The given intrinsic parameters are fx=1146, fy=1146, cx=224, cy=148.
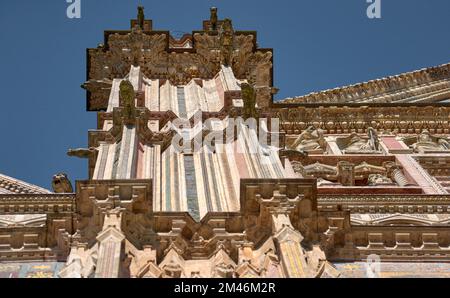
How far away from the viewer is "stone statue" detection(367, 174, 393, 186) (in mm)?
24375

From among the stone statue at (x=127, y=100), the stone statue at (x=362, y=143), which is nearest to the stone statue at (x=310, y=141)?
the stone statue at (x=362, y=143)

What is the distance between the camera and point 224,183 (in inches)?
664

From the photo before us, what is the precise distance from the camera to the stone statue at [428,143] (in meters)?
28.1

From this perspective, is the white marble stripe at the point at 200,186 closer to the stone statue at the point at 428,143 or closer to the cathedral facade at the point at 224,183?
the cathedral facade at the point at 224,183

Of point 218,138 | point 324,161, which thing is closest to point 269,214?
point 218,138

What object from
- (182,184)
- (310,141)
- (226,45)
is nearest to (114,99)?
(226,45)

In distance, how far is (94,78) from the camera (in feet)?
99.3

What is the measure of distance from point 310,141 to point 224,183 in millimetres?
12477

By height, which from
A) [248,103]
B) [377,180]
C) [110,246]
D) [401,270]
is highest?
[248,103]

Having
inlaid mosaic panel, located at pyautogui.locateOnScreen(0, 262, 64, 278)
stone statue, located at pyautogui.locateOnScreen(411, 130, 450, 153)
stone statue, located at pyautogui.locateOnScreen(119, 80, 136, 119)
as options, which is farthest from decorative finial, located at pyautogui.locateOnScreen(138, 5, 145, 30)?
inlaid mosaic panel, located at pyautogui.locateOnScreen(0, 262, 64, 278)

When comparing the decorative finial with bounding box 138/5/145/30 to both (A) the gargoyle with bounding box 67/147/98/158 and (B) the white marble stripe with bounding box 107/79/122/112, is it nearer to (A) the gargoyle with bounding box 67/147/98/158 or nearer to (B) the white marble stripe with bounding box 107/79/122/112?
(B) the white marble stripe with bounding box 107/79/122/112

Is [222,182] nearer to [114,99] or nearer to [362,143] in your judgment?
[114,99]
